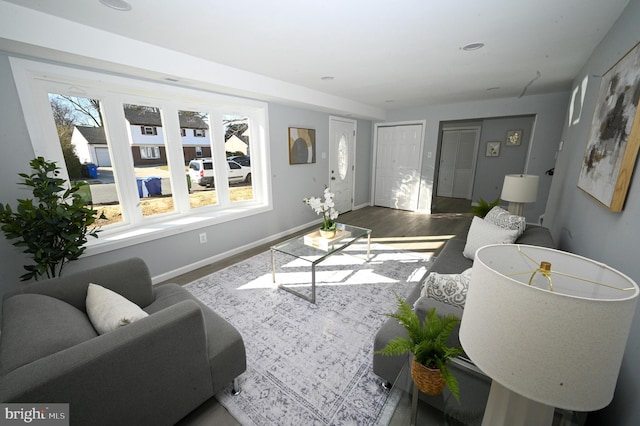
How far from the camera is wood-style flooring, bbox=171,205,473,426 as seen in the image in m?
3.48

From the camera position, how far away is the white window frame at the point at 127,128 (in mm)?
2035

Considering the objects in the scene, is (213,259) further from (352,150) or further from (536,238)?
(352,150)

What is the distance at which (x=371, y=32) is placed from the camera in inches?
77.1

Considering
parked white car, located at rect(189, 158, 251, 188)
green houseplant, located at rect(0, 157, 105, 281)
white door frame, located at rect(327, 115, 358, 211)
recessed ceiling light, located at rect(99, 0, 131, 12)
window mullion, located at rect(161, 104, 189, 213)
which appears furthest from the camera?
white door frame, located at rect(327, 115, 358, 211)

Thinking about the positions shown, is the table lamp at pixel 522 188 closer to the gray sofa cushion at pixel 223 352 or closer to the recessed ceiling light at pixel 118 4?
the gray sofa cushion at pixel 223 352

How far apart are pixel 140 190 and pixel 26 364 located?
228 centimetres

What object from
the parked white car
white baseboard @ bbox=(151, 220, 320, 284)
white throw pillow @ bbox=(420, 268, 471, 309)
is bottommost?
white baseboard @ bbox=(151, 220, 320, 284)

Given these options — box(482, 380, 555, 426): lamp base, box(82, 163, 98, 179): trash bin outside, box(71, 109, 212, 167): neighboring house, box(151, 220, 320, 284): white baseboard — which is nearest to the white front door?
box(151, 220, 320, 284): white baseboard

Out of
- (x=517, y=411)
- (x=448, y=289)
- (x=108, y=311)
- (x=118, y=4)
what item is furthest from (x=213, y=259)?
(x=517, y=411)

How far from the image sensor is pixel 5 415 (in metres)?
0.85

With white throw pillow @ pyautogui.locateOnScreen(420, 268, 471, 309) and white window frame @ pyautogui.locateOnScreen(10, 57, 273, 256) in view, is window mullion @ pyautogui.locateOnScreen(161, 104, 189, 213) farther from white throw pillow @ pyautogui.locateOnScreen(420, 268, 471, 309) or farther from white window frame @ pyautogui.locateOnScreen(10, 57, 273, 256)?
white throw pillow @ pyautogui.locateOnScreen(420, 268, 471, 309)

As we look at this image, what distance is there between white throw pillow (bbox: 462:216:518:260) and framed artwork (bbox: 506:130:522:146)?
4686mm

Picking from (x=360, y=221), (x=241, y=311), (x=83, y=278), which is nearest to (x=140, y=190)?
(x=83, y=278)

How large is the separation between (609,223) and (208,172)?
148 inches
